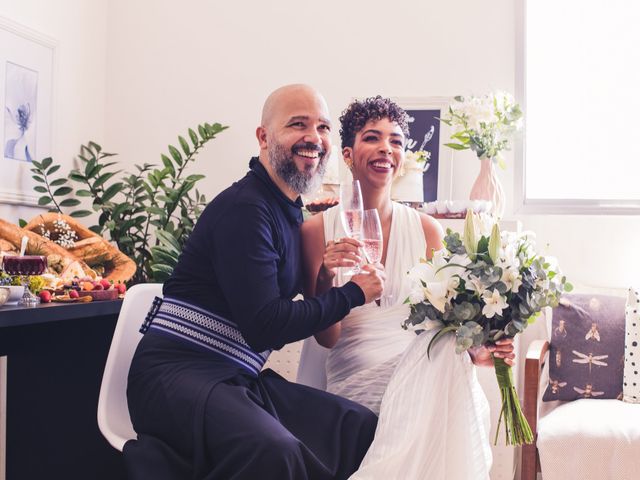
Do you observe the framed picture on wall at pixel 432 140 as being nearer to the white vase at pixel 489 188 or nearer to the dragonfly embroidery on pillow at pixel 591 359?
the white vase at pixel 489 188

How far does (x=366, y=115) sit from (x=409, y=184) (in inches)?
46.4

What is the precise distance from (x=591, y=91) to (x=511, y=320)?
9.04 ft

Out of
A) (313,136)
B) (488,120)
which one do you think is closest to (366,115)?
(313,136)

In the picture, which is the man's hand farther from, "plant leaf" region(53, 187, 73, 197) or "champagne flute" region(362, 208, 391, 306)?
"plant leaf" region(53, 187, 73, 197)

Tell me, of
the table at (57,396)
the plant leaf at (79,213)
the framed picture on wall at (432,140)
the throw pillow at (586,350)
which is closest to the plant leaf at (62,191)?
the plant leaf at (79,213)

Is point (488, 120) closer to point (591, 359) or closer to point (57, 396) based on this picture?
point (591, 359)

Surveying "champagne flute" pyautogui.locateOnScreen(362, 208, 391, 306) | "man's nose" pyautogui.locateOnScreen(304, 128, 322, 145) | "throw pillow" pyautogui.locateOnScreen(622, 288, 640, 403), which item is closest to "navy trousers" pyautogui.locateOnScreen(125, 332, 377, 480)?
"champagne flute" pyautogui.locateOnScreen(362, 208, 391, 306)

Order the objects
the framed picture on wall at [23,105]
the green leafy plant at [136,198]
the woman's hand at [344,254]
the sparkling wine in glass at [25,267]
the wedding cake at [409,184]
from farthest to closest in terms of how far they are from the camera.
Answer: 1. the green leafy plant at [136,198]
2. the framed picture on wall at [23,105]
3. the wedding cake at [409,184]
4. the sparkling wine in glass at [25,267]
5. the woman's hand at [344,254]

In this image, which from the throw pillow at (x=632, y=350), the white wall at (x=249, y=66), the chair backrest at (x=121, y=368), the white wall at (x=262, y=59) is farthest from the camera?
the white wall at (x=262, y=59)

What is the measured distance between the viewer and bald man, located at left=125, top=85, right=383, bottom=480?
1910 mm

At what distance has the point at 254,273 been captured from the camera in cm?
202

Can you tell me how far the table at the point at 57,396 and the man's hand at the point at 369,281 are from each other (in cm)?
109

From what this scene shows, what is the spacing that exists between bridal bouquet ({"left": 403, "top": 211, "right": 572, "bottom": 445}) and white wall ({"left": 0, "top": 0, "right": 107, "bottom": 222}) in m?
2.72

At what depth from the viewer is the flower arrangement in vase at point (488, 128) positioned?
12.4 ft
